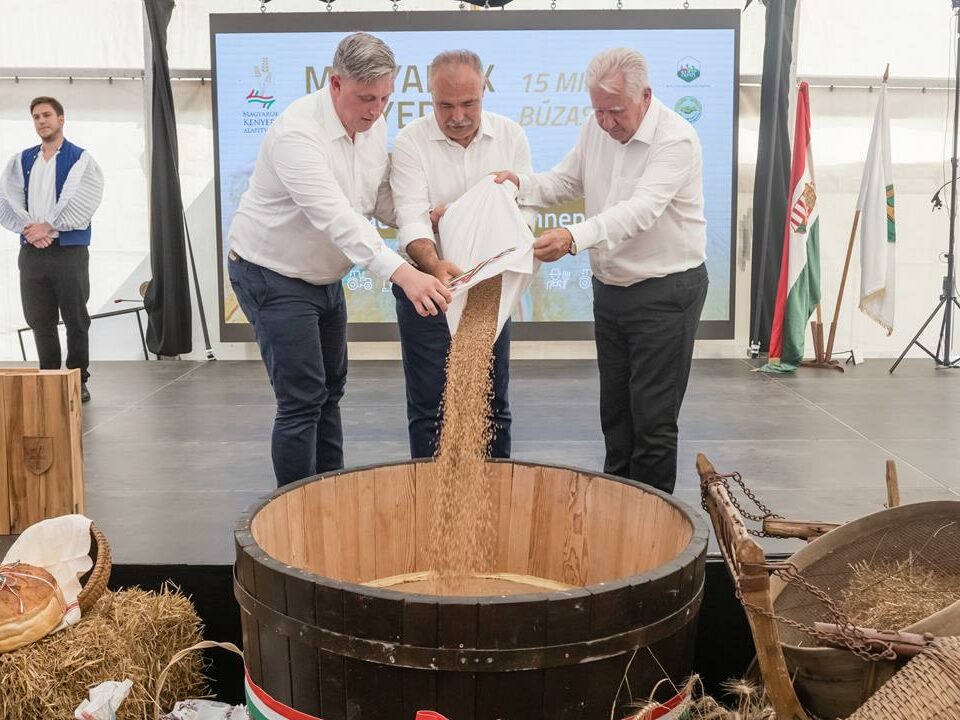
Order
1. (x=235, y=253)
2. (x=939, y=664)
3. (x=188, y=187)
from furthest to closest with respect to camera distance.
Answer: (x=188, y=187), (x=235, y=253), (x=939, y=664)

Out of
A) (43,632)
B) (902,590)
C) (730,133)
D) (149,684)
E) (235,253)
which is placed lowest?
(149,684)

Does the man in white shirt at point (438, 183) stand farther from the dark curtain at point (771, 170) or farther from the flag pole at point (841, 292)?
the dark curtain at point (771, 170)

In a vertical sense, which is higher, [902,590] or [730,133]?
[730,133]

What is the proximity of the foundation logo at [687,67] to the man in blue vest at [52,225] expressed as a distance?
3.49 m

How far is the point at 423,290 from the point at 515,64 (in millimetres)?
4164

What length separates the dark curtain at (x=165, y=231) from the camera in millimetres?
5930

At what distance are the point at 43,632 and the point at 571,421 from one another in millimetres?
2825

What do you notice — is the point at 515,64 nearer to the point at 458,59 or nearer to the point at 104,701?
the point at 458,59

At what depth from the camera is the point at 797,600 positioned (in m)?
1.75

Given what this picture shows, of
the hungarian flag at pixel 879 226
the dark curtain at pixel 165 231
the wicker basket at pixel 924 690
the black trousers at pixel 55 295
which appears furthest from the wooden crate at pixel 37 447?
the hungarian flag at pixel 879 226

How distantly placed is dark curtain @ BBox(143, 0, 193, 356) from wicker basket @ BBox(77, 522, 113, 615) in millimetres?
4248

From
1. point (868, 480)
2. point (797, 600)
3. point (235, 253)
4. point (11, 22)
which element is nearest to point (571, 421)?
point (868, 480)

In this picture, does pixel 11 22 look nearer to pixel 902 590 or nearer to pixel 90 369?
pixel 90 369

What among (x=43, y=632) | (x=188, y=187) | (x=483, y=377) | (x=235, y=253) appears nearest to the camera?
(x=43, y=632)
